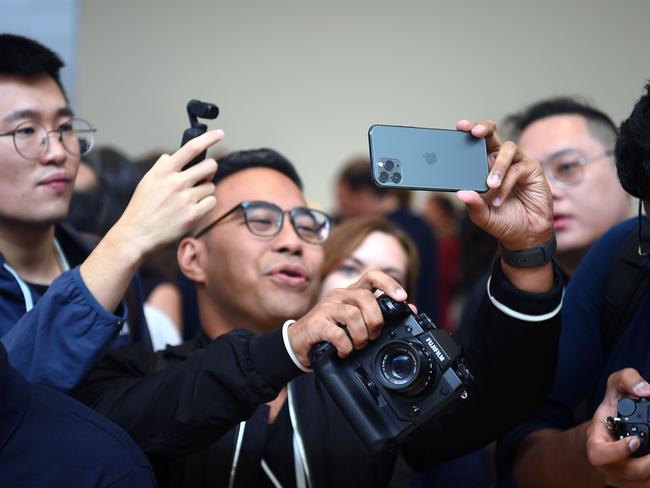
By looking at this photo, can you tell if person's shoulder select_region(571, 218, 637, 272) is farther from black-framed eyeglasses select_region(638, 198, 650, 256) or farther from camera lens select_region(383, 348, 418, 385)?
camera lens select_region(383, 348, 418, 385)

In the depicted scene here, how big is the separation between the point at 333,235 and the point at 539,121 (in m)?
0.61

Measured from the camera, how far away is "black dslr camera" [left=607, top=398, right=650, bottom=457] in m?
1.22

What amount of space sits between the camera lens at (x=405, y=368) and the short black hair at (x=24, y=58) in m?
0.98

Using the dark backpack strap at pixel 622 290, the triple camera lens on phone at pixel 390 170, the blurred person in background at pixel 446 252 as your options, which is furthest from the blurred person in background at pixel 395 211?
the triple camera lens on phone at pixel 390 170

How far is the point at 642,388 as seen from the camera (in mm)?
1246

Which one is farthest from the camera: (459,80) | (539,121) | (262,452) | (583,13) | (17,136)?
(459,80)

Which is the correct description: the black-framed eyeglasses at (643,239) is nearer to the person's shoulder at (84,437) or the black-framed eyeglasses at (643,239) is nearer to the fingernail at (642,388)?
the fingernail at (642,388)

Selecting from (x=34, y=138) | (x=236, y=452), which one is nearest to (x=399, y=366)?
(x=236, y=452)

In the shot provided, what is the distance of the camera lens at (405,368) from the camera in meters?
1.28

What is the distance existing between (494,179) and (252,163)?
2.47 ft

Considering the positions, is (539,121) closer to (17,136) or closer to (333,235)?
(333,235)

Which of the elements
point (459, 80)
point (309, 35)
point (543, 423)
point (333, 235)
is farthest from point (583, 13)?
point (543, 423)

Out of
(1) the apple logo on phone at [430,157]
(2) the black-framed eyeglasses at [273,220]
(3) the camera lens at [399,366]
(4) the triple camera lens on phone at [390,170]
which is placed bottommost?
(2) the black-framed eyeglasses at [273,220]

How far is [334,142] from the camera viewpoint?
508 cm
